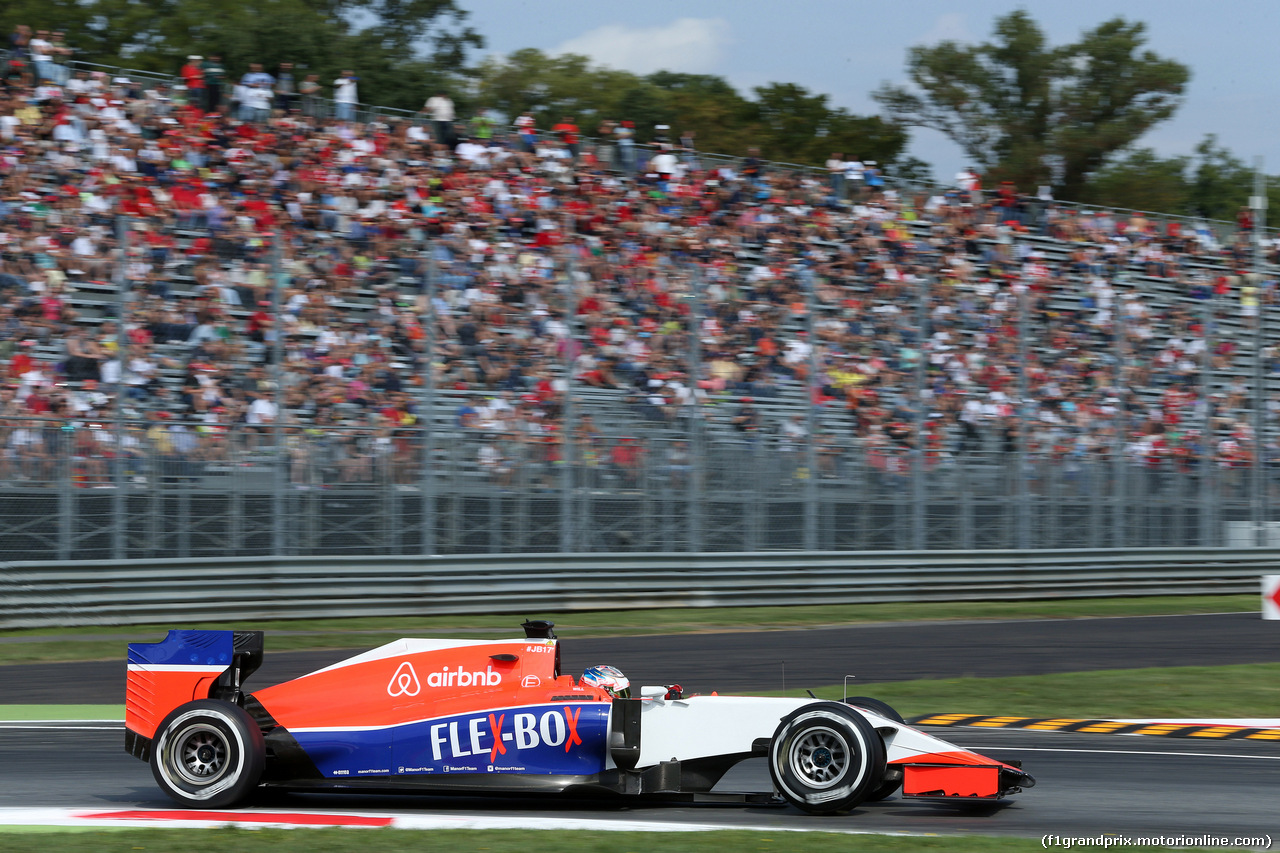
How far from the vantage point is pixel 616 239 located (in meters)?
20.6

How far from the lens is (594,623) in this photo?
16.2 metres

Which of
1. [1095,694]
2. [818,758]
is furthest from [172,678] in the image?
[1095,694]

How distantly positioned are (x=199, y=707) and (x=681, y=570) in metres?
11.0

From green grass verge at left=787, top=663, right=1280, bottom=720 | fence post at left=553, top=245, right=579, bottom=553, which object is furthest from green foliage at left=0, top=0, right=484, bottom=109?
green grass verge at left=787, top=663, right=1280, bottom=720

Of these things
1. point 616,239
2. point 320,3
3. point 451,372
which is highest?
point 320,3

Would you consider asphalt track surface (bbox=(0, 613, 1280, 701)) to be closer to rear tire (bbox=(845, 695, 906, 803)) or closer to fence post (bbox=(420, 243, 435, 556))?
fence post (bbox=(420, 243, 435, 556))

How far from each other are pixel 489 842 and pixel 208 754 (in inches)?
67.0

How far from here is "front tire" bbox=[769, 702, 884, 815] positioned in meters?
6.59

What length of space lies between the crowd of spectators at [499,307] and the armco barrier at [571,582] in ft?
3.57

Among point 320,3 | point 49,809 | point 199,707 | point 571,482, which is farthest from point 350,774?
point 320,3

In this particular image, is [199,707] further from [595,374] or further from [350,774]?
[595,374]

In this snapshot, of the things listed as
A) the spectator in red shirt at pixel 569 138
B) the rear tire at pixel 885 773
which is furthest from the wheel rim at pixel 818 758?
the spectator in red shirt at pixel 569 138

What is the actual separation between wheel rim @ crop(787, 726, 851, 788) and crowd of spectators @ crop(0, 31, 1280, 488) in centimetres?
938

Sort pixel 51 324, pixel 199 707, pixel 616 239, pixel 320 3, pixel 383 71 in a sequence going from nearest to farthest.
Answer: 1. pixel 199 707
2. pixel 51 324
3. pixel 616 239
4. pixel 383 71
5. pixel 320 3
